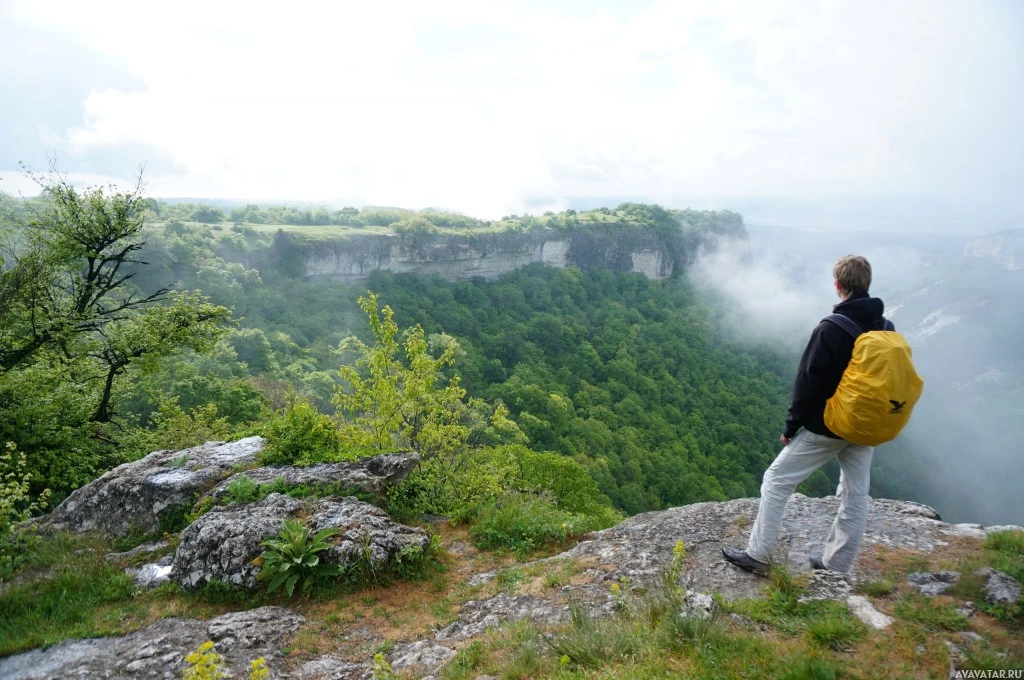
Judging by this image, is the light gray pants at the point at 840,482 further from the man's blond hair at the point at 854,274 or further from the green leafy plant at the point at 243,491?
the green leafy plant at the point at 243,491

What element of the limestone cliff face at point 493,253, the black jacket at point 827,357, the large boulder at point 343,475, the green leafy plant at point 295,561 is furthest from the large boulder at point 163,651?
the limestone cliff face at point 493,253

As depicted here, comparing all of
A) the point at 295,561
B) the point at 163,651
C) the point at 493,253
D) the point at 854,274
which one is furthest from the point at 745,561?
the point at 493,253

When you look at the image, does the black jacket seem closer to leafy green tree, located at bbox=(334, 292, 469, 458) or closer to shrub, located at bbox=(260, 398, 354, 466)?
shrub, located at bbox=(260, 398, 354, 466)

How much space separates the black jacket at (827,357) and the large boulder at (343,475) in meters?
4.66

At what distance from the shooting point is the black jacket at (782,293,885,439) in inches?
138

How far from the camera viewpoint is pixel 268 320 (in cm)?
4000

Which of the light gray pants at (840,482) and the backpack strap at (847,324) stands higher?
the backpack strap at (847,324)

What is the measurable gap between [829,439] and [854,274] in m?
1.18

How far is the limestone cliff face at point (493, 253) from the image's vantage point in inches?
1980

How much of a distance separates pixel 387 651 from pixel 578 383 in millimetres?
39677

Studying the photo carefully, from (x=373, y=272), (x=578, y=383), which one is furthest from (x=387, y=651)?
(x=373, y=272)

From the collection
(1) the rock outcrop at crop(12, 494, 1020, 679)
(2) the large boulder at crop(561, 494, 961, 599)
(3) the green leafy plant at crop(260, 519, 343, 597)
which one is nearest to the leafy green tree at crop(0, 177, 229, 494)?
(1) the rock outcrop at crop(12, 494, 1020, 679)

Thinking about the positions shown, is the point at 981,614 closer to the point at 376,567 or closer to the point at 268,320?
the point at 376,567

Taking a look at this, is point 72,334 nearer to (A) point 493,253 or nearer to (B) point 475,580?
(B) point 475,580
